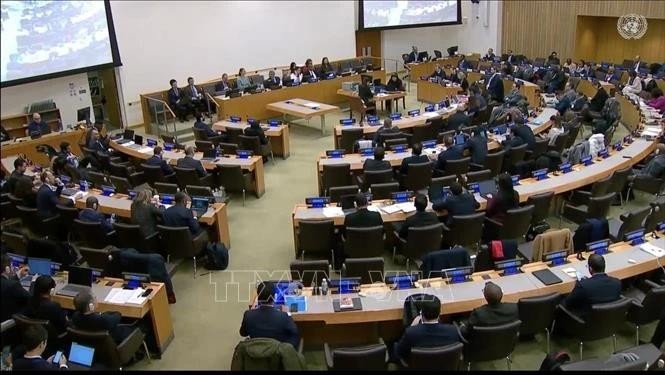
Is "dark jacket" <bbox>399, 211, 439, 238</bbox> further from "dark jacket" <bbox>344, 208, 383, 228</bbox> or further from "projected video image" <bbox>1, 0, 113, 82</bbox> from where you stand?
"projected video image" <bbox>1, 0, 113, 82</bbox>

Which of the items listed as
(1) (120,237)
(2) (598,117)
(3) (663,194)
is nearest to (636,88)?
(2) (598,117)

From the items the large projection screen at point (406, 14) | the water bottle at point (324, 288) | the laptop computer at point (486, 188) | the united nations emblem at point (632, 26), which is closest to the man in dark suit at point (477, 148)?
the laptop computer at point (486, 188)

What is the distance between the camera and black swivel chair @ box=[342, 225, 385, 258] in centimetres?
763

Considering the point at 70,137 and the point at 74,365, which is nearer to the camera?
the point at 74,365

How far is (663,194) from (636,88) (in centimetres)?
677

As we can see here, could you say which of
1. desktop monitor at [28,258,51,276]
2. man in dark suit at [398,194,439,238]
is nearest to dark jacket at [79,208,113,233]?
desktop monitor at [28,258,51,276]

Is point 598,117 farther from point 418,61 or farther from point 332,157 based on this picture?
point 418,61

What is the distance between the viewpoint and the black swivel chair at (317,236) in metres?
7.88

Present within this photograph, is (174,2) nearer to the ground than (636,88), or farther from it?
farther from it

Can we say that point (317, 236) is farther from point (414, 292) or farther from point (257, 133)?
point (257, 133)

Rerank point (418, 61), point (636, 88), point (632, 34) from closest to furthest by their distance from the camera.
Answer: point (636, 88)
point (632, 34)
point (418, 61)

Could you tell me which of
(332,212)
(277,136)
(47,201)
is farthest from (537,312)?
(277,136)

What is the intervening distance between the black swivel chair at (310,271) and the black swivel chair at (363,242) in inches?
45.3

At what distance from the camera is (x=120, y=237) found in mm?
8219
